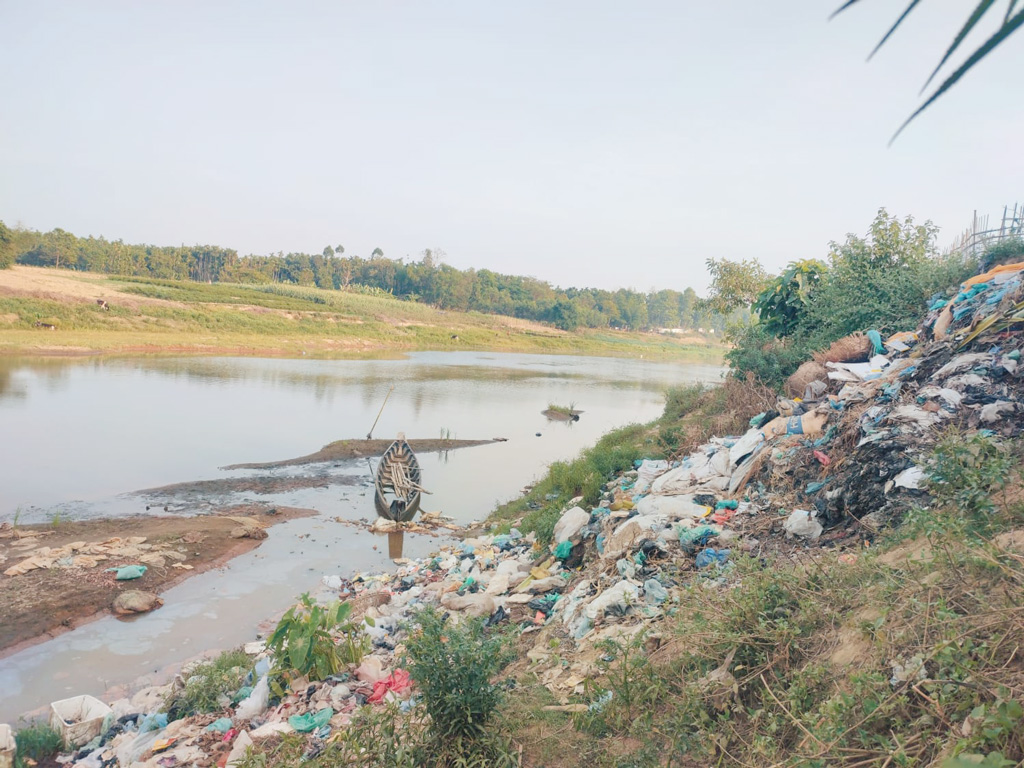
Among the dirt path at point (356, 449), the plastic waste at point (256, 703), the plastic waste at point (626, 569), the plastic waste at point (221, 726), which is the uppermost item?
the plastic waste at point (626, 569)

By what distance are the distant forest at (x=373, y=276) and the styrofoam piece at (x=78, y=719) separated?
55.1 metres

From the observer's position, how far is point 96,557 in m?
8.14

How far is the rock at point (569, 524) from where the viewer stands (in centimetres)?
682

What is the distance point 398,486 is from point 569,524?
17.9ft

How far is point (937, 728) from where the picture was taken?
6.83ft

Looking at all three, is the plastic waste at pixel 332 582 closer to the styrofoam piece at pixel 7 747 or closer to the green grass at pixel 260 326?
the styrofoam piece at pixel 7 747

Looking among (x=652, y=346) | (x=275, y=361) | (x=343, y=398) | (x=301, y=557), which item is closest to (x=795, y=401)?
(x=301, y=557)

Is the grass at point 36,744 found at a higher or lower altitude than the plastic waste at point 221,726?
lower

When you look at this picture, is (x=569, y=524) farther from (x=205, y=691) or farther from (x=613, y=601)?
(x=205, y=691)

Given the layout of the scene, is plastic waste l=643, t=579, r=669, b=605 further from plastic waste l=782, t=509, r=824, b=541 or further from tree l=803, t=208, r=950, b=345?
tree l=803, t=208, r=950, b=345

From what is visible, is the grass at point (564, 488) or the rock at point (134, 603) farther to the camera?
the grass at point (564, 488)

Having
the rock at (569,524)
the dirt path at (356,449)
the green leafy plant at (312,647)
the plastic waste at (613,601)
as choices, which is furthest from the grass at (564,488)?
the dirt path at (356,449)

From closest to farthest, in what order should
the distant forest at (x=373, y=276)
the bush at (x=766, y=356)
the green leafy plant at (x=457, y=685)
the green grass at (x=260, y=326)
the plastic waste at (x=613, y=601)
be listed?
the green leafy plant at (x=457, y=685)
the plastic waste at (x=613, y=601)
the bush at (x=766, y=356)
the green grass at (x=260, y=326)
the distant forest at (x=373, y=276)

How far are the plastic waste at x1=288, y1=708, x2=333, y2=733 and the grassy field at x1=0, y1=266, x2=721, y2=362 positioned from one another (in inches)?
1178
